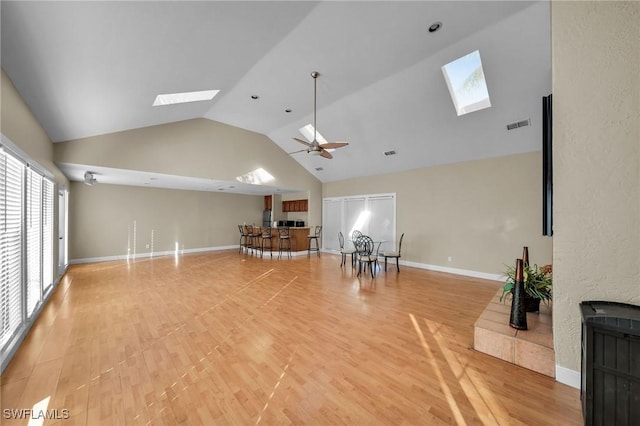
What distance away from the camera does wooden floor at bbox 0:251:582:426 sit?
1657 millimetres

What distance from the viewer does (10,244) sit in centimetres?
248

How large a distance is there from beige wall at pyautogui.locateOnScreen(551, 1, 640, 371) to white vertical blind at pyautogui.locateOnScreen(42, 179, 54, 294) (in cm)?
644

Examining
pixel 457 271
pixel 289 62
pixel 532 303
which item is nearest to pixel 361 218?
pixel 457 271

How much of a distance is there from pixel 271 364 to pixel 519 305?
95.2 inches

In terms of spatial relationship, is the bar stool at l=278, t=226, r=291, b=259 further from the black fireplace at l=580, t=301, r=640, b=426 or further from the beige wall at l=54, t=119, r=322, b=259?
the black fireplace at l=580, t=301, r=640, b=426

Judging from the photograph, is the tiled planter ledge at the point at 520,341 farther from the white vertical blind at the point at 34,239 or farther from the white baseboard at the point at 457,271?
the white vertical blind at the point at 34,239

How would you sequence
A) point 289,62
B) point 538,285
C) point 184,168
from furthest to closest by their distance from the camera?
point 184,168
point 289,62
point 538,285

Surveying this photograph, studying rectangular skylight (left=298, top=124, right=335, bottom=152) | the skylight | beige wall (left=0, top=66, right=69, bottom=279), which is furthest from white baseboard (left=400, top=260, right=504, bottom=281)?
beige wall (left=0, top=66, right=69, bottom=279)

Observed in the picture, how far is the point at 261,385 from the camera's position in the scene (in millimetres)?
1922

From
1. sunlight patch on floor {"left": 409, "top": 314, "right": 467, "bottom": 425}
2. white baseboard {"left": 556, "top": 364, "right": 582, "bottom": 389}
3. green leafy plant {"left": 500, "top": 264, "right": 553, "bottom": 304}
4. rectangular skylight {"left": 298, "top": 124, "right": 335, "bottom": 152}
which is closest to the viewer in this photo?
sunlight patch on floor {"left": 409, "top": 314, "right": 467, "bottom": 425}

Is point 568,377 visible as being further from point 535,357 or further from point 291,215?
point 291,215

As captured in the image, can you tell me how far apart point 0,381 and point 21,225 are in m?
1.69

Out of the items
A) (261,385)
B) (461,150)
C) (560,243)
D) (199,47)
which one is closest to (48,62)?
(199,47)

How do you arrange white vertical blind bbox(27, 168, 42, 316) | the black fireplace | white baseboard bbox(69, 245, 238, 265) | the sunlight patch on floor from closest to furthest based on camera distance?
1. the black fireplace
2. the sunlight patch on floor
3. white vertical blind bbox(27, 168, 42, 316)
4. white baseboard bbox(69, 245, 238, 265)
